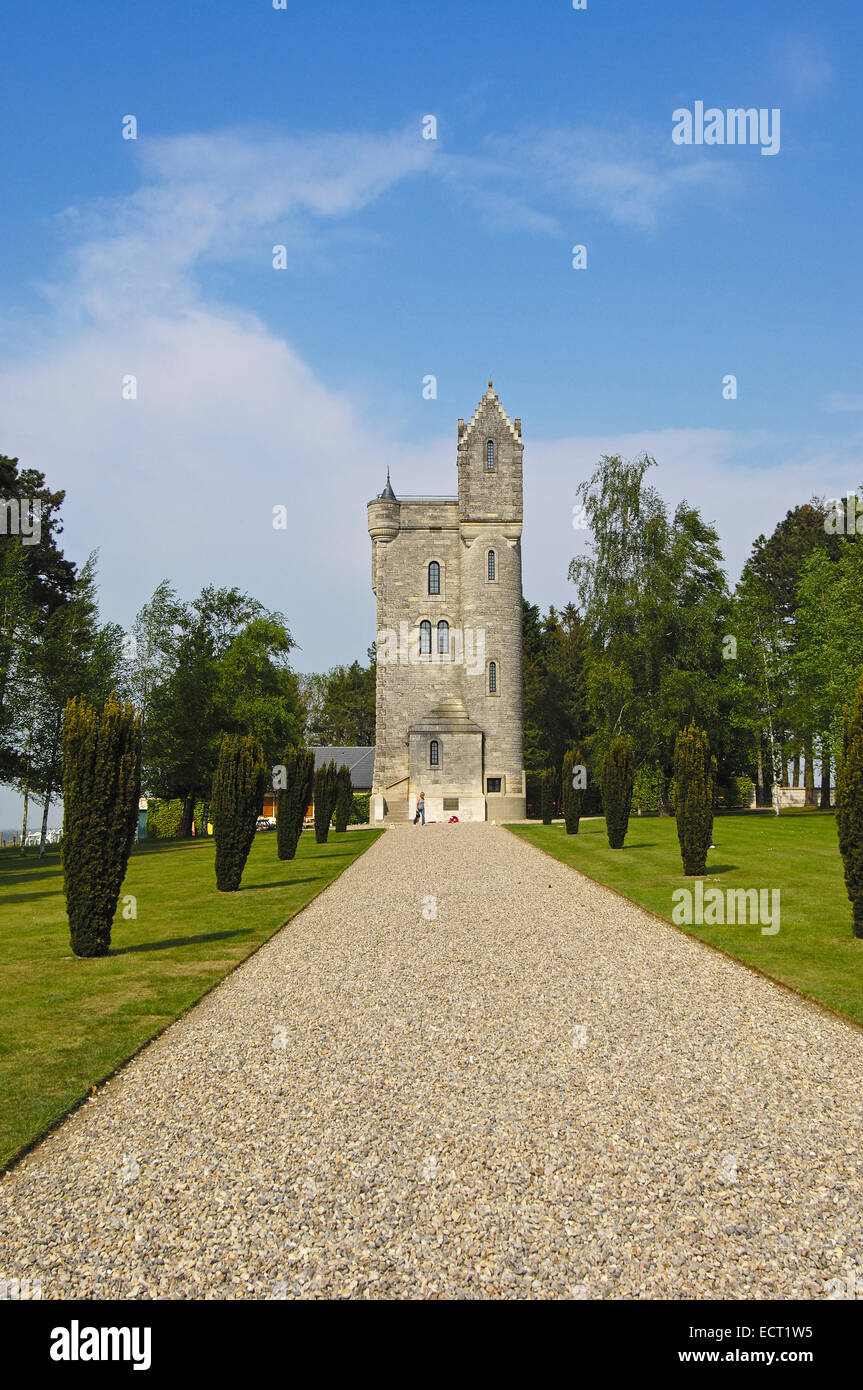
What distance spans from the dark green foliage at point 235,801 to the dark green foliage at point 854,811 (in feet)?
35.8

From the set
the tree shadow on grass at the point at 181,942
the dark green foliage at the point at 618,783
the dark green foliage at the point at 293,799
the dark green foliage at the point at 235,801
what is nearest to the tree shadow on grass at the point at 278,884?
the dark green foliage at the point at 235,801

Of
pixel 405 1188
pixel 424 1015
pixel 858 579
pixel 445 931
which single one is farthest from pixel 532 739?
pixel 405 1188

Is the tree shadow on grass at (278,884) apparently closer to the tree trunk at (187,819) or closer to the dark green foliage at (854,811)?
the dark green foliage at (854,811)

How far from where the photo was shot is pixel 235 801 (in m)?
19.4

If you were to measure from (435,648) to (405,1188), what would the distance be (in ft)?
154

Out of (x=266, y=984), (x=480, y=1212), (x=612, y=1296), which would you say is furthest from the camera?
(x=266, y=984)

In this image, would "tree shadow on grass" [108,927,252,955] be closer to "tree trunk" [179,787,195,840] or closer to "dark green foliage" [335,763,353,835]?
"dark green foliage" [335,763,353,835]

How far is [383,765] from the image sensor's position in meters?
51.5

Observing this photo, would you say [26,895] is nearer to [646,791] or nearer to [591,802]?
[646,791]

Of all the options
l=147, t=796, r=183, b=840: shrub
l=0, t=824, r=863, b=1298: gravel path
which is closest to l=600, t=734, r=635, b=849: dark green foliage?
l=0, t=824, r=863, b=1298: gravel path

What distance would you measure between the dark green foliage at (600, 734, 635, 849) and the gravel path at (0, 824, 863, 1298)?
16315 mm

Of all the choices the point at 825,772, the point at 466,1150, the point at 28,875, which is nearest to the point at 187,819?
the point at 28,875

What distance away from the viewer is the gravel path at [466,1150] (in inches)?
180
